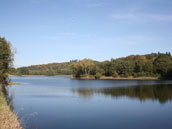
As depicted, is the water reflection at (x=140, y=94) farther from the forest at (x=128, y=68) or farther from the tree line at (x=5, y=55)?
the forest at (x=128, y=68)

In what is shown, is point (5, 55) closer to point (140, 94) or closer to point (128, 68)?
point (140, 94)

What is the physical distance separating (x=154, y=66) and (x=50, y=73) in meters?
95.9

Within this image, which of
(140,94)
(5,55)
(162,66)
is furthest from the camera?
(162,66)

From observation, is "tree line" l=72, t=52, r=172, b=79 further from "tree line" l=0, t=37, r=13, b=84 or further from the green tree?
"tree line" l=0, t=37, r=13, b=84

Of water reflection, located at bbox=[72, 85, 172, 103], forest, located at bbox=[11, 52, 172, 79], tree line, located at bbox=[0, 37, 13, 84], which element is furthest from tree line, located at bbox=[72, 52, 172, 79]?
tree line, located at bbox=[0, 37, 13, 84]

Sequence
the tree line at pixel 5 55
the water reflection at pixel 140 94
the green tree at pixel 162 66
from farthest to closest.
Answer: the green tree at pixel 162 66 → the tree line at pixel 5 55 → the water reflection at pixel 140 94

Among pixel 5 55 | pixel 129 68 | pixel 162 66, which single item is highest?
pixel 5 55

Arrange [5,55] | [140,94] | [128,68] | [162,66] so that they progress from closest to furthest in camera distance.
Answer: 1. [140,94]
2. [5,55]
3. [162,66]
4. [128,68]

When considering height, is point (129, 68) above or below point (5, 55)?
below

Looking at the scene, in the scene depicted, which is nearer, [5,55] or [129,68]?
[5,55]

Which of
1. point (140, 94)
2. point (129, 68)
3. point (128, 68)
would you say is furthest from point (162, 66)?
point (140, 94)

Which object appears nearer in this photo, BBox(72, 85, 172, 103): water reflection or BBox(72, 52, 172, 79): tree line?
BBox(72, 85, 172, 103): water reflection

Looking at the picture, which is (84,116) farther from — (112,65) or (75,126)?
(112,65)

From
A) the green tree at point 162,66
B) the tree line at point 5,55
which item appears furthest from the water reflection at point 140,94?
the green tree at point 162,66
